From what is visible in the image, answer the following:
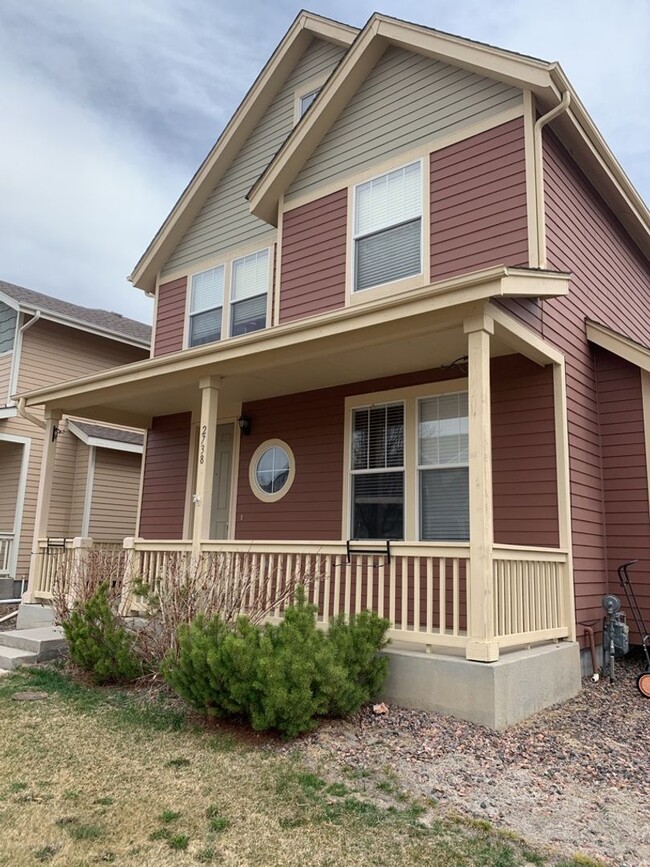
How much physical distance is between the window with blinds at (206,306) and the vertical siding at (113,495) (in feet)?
17.0

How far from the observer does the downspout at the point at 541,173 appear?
6.75m

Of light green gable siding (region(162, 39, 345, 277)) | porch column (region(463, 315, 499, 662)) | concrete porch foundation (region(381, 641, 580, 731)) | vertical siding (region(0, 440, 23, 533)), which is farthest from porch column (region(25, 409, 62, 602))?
porch column (region(463, 315, 499, 662))

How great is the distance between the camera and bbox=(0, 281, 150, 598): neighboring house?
13.8 meters

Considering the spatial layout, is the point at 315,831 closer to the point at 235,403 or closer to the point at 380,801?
the point at 380,801

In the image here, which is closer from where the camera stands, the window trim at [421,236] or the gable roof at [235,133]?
the window trim at [421,236]

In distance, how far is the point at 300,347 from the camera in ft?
22.0

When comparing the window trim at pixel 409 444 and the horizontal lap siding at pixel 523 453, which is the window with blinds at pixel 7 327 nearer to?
the window trim at pixel 409 444

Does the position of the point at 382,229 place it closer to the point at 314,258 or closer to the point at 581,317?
the point at 314,258

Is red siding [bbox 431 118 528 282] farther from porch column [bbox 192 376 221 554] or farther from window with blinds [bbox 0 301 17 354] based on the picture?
window with blinds [bbox 0 301 17 354]

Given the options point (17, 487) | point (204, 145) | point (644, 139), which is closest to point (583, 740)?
point (17, 487)

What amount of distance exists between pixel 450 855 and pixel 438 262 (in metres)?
5.91

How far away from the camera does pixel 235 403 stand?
9.55 meters

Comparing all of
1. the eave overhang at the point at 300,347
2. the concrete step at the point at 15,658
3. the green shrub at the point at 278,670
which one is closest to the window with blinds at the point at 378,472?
the eave overhang at the point at 300,347

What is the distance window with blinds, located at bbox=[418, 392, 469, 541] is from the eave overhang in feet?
2.69
